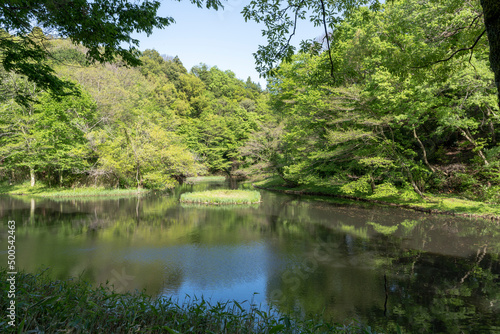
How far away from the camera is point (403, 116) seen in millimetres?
13094

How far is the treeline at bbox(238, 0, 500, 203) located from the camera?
1144 cm

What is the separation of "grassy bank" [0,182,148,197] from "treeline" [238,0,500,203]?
42.6 ft

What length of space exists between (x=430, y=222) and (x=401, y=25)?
8729 mm

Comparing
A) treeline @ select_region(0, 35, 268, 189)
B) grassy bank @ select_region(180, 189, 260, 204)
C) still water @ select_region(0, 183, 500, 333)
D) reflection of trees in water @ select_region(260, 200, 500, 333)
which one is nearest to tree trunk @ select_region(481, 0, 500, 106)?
still water @ select_region(0, 183, 500, 333)

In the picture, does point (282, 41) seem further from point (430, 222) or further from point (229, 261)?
point (430, 222)

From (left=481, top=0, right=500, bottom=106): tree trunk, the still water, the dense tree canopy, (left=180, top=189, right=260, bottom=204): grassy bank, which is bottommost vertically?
the still water

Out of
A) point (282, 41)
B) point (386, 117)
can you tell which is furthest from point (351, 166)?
point (282, 41)

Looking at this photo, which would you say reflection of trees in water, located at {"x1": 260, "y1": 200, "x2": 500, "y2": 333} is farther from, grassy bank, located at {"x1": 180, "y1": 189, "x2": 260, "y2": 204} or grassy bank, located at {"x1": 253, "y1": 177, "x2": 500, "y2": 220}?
grassy bank, located at {"x1": 180, "y1": 189, "x2": 260, "y2": 204}

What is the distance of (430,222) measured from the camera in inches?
456

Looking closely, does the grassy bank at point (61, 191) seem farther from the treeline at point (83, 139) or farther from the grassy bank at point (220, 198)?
the grassy bank at point (220, 198)

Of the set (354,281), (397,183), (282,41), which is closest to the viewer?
(282,41)

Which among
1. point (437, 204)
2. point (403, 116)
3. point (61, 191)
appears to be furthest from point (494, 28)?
point (61, 191)

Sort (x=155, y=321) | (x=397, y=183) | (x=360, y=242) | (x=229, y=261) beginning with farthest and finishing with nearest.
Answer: (x=397, y=183) < (x=360, y=242) < (x=229, y=261) < (x=155, y=321)

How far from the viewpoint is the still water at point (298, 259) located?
4969mm
